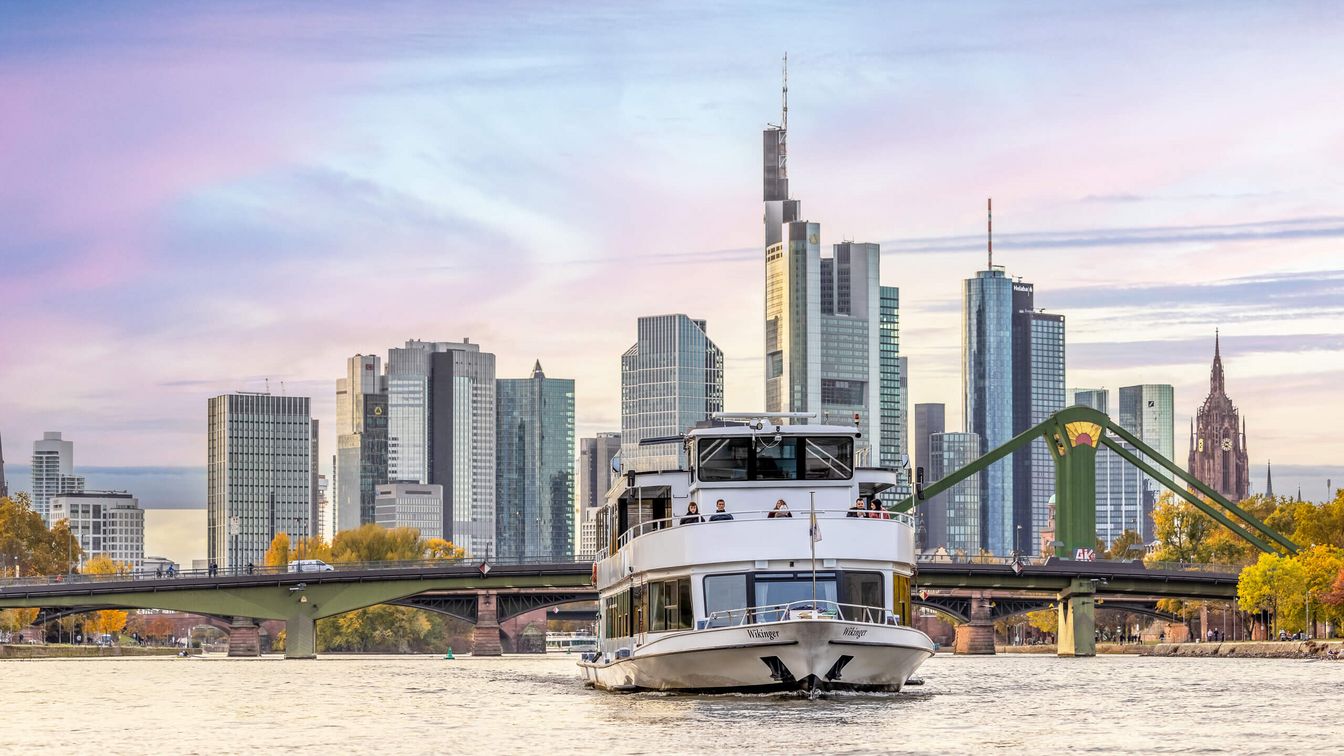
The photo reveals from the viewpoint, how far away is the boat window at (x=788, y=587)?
2405 inches

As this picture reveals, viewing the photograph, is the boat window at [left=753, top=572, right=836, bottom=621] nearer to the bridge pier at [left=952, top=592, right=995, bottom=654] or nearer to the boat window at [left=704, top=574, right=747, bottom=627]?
the boat window at [left=704, top=574, right=747, bottom=627]

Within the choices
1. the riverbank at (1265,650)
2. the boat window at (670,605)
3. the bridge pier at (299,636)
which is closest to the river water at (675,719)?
the boat window at (670,605)

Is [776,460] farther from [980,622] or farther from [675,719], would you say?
[980,622]

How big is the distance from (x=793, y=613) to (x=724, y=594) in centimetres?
242

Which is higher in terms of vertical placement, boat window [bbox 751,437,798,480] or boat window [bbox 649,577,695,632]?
boat window [bbox 751,437,798,480]

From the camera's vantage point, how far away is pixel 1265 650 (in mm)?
150375

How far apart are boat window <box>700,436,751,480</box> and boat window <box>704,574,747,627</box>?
4587mm

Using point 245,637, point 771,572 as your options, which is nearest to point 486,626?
point 245,637

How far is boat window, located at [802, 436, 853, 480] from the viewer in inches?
2569

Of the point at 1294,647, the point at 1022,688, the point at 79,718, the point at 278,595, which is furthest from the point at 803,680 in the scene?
the point at 278,595

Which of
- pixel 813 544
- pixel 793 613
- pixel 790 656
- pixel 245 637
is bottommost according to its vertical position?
pixel 245 637

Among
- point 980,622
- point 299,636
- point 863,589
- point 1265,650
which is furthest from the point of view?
point 980,622

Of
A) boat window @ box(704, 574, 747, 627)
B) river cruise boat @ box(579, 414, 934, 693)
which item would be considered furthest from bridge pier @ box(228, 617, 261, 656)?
boat window @ box(704, 574, 747, 627)

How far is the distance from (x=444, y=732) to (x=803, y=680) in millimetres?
9973
